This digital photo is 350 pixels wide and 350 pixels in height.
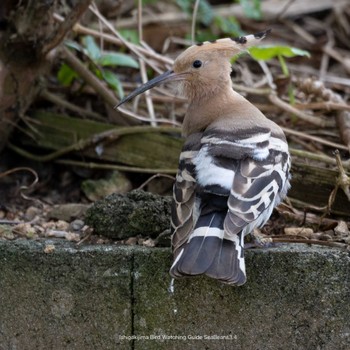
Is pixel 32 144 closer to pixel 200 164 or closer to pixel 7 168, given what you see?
pixel 7 168

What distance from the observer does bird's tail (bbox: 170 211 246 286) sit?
2.61 meters

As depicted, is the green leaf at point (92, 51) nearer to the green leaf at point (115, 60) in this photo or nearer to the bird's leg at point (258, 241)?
the green leaf at point (115, 60)

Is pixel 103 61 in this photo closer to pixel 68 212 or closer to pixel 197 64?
pixel 197 64

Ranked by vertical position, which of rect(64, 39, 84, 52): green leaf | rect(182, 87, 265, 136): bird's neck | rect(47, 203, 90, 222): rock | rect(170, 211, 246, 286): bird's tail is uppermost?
rect(170, 211, 246, 286): bird's tail

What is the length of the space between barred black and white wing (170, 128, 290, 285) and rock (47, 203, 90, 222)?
2.25ft

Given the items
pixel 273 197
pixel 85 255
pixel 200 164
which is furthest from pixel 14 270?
pixel 273 197

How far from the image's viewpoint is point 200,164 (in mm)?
3041

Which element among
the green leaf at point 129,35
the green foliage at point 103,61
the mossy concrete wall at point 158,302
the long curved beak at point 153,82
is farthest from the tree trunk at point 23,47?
the mossy concrete wall at point 158,302

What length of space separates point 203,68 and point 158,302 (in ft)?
4.06

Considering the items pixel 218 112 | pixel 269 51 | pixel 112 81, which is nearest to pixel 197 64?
pixel 218 112

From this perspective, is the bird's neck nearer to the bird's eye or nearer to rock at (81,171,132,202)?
the bird's eye

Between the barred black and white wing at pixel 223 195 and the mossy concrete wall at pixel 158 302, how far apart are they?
0.18 metres

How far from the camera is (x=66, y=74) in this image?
4457 millimetres

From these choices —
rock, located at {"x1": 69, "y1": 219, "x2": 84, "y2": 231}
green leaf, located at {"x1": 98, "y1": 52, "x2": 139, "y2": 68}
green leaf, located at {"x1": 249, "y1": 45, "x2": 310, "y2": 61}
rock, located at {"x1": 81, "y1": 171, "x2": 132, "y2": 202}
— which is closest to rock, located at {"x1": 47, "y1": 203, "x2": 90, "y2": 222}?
rock, located at {"x1": 69, "y1": 219, "x2": 84, "y2": 231}
